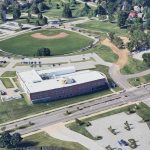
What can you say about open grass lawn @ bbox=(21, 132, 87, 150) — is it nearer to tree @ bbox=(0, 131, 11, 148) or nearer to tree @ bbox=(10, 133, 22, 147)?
tree @ bbox=(10, 133, 22, 147)

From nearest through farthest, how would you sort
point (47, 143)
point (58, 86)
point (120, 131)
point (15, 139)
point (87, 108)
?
point (15, 139) → point (47, 143) → point (120, 131) → point (87, 108) → point (58, 86)

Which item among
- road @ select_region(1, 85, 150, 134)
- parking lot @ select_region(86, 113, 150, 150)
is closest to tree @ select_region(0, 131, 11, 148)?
road @ select_region(1, 85, 150, 134)

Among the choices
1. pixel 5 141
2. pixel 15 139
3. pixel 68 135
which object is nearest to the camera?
pixel 5 141

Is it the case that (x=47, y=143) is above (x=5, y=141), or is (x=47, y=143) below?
below

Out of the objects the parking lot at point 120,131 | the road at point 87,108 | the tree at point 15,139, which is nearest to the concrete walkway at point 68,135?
the parking lot at point 120,131

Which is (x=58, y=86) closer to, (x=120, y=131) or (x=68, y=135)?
(x=68, y=135)

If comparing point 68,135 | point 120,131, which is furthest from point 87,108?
point 68,135

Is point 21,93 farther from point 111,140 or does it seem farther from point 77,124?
point 111,140
